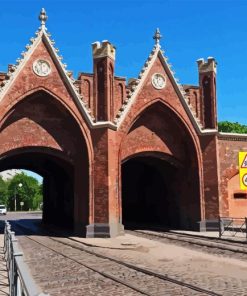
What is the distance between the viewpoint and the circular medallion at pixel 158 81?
2397 cm

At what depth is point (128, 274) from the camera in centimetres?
1130

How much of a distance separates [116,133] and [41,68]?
196 inches

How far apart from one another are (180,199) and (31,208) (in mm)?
63922

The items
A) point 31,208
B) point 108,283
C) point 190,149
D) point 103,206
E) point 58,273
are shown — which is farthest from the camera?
point 31,208

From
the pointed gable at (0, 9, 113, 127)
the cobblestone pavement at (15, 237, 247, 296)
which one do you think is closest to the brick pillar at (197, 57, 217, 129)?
the pointed gable at (0, 9, 113, 127)

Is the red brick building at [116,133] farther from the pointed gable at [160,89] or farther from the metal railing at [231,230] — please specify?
the metal railing at [231,230]

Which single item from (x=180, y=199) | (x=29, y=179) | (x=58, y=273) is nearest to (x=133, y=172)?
(x=180, y=199)

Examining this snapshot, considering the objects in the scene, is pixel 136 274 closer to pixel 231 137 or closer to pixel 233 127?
pixel 231 137

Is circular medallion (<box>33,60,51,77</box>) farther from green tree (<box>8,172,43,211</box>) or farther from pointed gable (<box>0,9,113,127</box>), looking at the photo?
green tree (<box>8,172,43,211</box>)

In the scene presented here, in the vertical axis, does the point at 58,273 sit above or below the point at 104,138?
below

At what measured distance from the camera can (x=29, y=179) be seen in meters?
85.1

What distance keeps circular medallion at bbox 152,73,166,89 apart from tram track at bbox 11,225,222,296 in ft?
34.6

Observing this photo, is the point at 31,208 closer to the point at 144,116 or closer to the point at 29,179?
the point at 29,179

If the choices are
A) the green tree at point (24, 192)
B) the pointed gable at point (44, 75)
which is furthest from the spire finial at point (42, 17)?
the green tree at point (24, 192)
